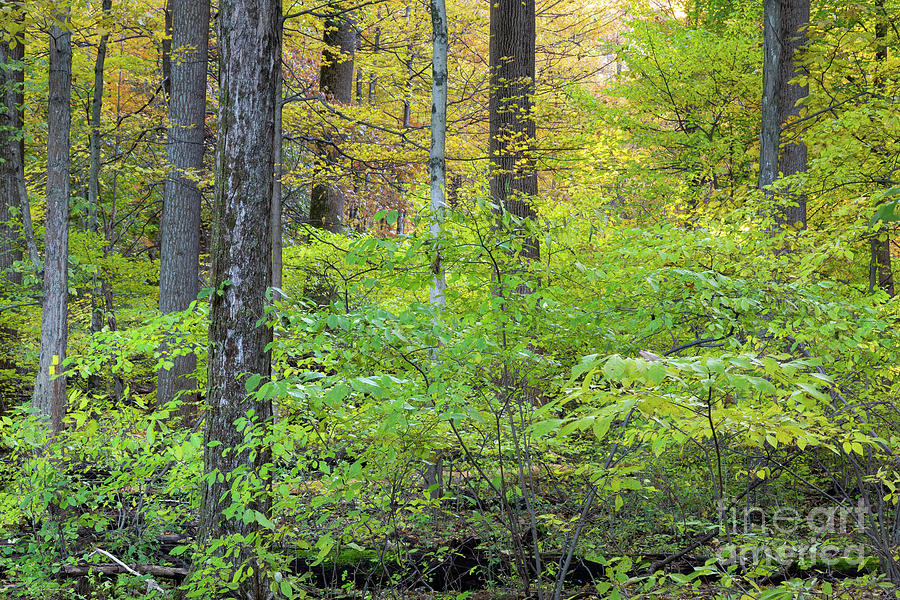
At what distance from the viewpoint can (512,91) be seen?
9398mm

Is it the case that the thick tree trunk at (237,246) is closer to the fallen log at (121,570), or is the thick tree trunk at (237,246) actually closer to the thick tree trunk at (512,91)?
the fallen log at (121,570)

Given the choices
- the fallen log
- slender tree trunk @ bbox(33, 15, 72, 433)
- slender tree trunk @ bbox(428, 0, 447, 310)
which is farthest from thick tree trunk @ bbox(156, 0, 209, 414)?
the fallen log

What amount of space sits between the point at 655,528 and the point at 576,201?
17.1ft

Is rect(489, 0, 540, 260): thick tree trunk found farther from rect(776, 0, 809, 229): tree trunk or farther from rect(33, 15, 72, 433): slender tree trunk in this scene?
rect(33, 15, 72, 433): slender tree trunk

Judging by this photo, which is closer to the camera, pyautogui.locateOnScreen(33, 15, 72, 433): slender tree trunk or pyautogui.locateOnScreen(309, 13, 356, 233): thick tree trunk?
pyautogui.locateOnScreen(33, 15, 72, 433): slender tree trunk

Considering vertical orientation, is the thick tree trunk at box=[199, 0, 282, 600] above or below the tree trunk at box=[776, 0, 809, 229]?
below

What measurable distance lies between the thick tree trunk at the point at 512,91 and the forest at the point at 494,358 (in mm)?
58

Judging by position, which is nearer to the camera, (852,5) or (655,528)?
(655,528)

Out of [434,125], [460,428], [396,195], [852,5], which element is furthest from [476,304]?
[396,195]

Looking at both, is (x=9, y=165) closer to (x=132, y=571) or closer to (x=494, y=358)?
(x=132, y=571)

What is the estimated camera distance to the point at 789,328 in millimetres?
3592

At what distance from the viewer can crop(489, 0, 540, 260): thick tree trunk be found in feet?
30.1

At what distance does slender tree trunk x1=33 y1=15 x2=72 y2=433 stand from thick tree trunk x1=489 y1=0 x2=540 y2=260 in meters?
5.21

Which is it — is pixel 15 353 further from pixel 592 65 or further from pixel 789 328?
pixel 592 65
